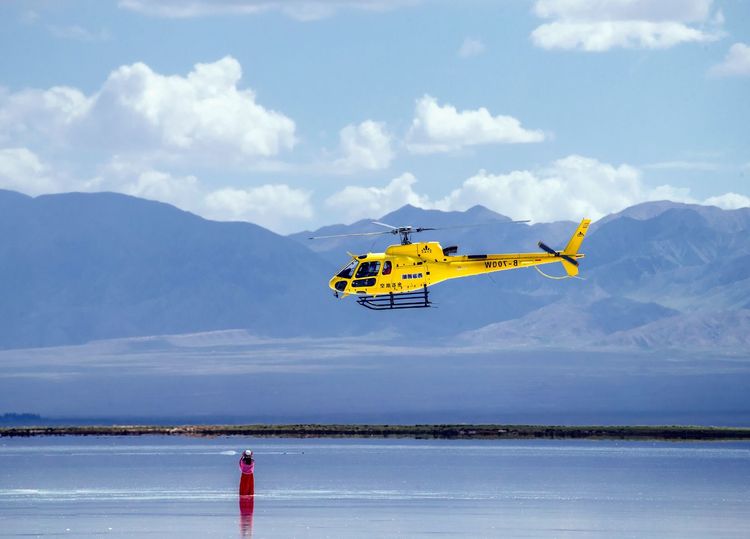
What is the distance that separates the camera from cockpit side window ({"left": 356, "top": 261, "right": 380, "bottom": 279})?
65750 millimetres

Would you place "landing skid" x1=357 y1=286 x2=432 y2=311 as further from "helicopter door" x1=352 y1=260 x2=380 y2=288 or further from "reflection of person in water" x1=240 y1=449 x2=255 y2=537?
"reflection of person in water" x1=240 y1=449 x2=255 y2=537

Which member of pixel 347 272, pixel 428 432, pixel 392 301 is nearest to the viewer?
pixel 392 301

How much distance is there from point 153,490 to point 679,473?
1149 inches

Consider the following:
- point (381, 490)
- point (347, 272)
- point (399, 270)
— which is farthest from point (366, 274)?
point (381, 490)

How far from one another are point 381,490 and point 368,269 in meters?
12.3

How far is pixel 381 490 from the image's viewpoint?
72.6 meters

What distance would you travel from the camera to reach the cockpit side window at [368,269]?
65.8m

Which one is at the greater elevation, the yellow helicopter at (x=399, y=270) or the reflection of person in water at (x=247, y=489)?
the yellow helicopter at (x=399, y=270)

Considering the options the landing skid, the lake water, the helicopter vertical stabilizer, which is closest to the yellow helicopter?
the landing skid

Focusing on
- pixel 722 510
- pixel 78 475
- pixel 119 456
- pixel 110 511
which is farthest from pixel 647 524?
pixel 119 456

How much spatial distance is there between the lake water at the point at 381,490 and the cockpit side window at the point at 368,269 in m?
9.56

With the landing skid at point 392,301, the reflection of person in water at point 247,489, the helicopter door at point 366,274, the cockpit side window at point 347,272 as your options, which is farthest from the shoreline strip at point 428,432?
the helicopter door at point 366,274

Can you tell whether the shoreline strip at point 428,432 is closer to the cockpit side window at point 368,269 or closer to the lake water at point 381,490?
the lake water at point 381,490

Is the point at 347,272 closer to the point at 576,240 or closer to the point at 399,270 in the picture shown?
the point at 399,270
